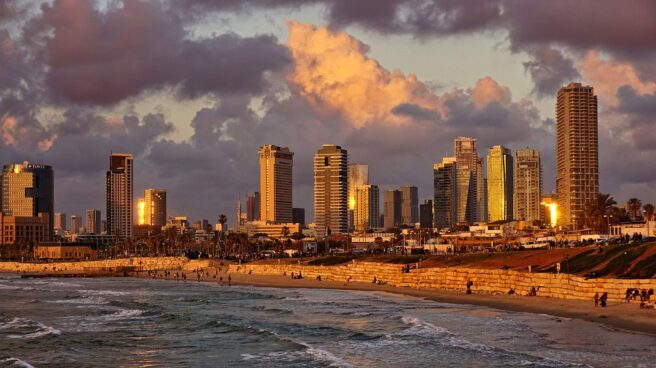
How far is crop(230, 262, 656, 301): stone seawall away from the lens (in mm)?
67312

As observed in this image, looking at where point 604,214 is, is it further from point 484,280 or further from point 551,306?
point 551,306

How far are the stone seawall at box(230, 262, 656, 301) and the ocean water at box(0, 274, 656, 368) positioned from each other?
282 inches

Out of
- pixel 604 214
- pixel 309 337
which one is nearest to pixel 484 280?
pixel 309 337

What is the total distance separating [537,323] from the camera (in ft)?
193

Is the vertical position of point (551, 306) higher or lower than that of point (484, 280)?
lower

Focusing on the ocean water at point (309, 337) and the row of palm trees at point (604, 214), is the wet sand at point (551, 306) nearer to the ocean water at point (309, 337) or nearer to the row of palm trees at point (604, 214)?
the ocean water at point (309, 337)

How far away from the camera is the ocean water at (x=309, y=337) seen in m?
44.9

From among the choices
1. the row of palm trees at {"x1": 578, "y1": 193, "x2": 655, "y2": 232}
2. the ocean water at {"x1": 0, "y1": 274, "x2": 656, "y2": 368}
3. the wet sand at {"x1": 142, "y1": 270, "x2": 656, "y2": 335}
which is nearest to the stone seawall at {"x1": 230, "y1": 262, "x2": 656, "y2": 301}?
the wet sand at {"x1": 142, "y1": 270, "x2": 656, "y2": 335}

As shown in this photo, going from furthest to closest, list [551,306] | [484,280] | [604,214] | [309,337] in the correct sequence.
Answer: [604,214] < [484,280] < [551,306] < [309,337]

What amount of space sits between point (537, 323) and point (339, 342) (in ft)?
48.7

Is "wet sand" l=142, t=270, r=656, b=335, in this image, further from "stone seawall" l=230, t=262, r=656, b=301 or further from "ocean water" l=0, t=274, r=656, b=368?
"ocean water" l=0, t=274, r=656, b=368

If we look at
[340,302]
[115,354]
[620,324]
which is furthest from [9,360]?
[340,302]

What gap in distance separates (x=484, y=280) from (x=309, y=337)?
3794 centimetres

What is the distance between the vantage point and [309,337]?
56.0 m
